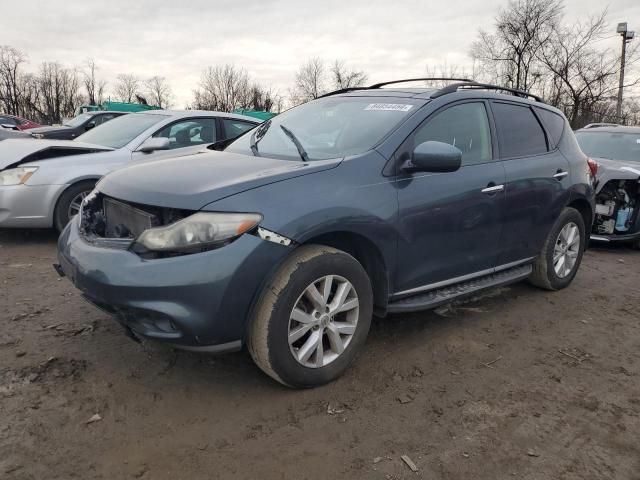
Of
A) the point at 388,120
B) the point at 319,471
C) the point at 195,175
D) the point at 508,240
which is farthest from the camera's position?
the point at 508,240

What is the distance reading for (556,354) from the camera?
3445mm

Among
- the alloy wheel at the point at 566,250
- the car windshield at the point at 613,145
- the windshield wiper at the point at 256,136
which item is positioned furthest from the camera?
the car windshield at the point at 613,145

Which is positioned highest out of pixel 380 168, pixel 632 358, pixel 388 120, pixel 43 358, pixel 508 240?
pixel 388 120

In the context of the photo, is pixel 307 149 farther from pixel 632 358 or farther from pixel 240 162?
pixel 632 358

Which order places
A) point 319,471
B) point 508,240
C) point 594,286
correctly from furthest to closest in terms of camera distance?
point 594,286 → point 508,240 → point 319,471

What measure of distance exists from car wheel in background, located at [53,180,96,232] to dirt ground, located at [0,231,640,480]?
1.70 meters

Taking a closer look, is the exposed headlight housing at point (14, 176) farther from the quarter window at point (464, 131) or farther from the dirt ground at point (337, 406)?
the quarter window at point (464, 131)

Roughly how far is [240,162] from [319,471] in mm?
1742

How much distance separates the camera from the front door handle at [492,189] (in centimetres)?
354

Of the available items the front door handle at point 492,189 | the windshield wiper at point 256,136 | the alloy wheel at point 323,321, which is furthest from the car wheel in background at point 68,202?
the front door handle at point 492,189

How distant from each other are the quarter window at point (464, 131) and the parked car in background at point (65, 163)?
102 inches

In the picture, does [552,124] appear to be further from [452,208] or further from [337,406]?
[337,406]

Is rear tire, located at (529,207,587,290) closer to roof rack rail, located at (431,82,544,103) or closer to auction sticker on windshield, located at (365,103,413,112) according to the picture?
roof rack rail, located at (431,82,544,103)

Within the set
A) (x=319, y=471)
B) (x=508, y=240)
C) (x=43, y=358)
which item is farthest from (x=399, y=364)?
(x=43, y=358)
